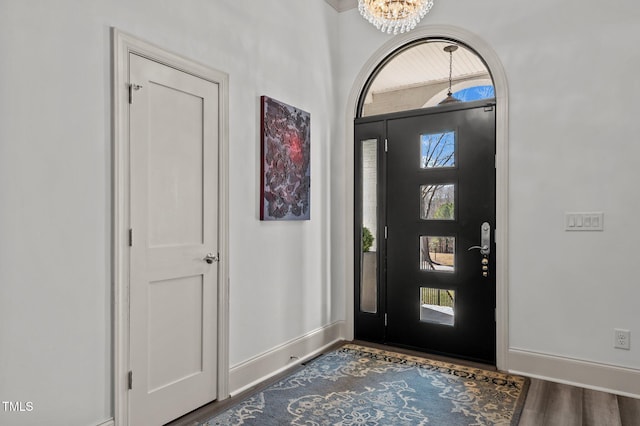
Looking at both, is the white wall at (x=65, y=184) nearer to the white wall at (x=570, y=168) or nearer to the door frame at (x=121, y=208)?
the door frame at (x=121, y=208)

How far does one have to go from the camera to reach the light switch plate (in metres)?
2.93

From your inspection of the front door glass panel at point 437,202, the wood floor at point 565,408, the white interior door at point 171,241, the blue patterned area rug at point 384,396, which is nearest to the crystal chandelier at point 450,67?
the front door glass panel at point 437,202

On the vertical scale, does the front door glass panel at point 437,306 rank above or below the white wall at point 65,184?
below

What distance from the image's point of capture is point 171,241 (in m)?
2.44

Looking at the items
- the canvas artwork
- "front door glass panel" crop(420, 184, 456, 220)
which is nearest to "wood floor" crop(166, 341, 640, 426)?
the canvas artwork

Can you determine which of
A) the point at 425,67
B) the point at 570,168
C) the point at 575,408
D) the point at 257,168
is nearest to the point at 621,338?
the point at 575,408

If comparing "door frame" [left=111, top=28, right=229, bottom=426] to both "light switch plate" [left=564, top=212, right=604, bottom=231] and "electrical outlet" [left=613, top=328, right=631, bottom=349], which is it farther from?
"electrical outlet" [left=613, top=328, right=631, bottom=349]

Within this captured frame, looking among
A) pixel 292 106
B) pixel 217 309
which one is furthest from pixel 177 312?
pixel 292 106

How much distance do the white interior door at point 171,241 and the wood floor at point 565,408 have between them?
117 mm

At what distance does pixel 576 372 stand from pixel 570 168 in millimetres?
1395

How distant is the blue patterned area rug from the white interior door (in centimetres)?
32

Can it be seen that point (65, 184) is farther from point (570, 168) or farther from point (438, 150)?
point (570, 168)

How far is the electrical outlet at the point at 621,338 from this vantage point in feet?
9.35

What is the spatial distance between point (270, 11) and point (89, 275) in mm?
2216
